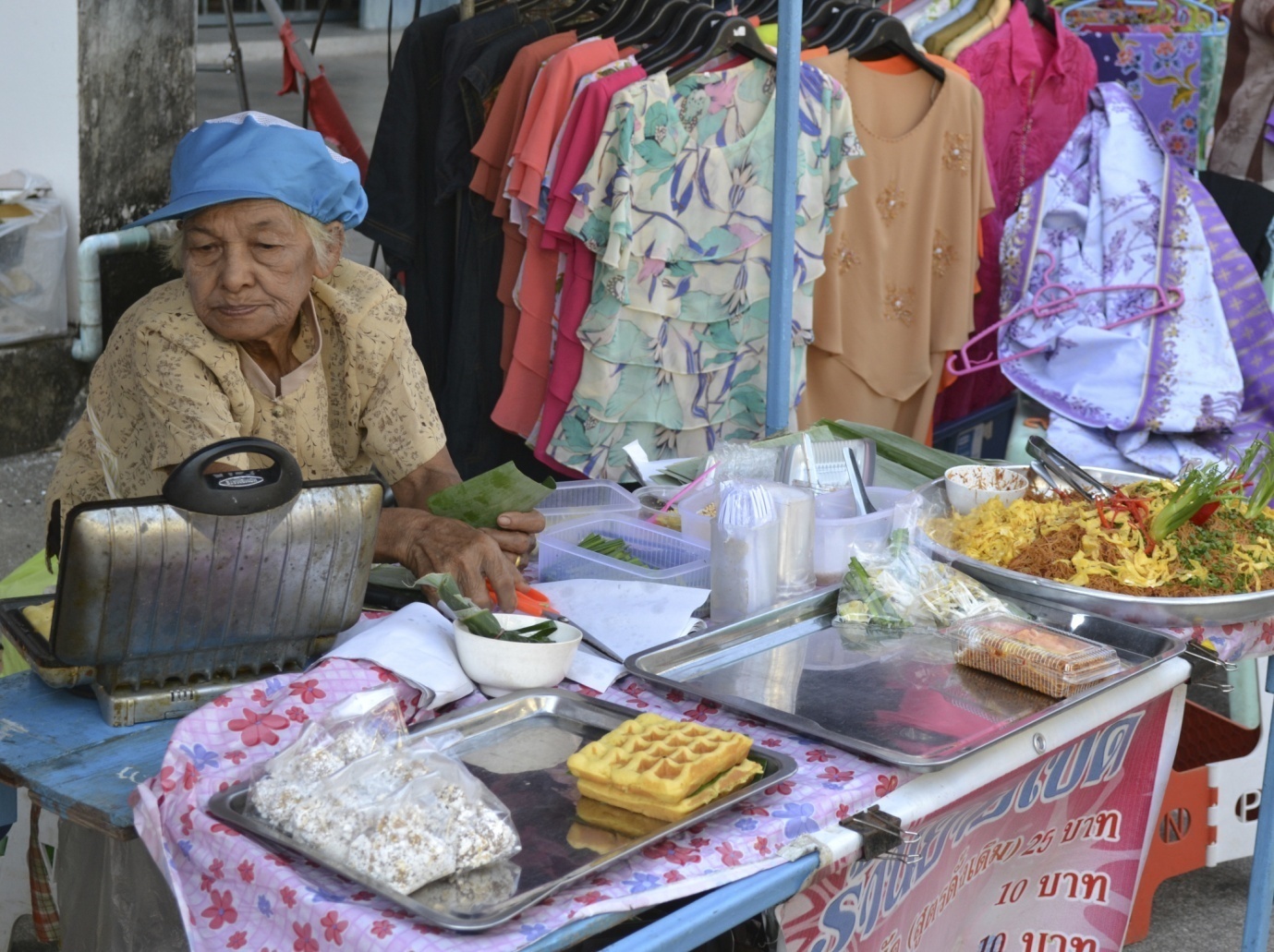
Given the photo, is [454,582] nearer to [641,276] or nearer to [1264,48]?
[641,276]

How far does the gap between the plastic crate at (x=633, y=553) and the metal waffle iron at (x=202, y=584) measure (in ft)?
1.52

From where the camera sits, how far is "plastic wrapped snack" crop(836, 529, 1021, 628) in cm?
204

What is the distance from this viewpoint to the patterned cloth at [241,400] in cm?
221

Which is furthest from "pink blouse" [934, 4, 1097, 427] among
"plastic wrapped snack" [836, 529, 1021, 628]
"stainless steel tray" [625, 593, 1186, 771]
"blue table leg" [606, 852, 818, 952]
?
"blue table leg" [606, 852, 818, 952]

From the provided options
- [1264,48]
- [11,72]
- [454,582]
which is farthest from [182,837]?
[1264,48]

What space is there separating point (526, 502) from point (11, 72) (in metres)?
3.14

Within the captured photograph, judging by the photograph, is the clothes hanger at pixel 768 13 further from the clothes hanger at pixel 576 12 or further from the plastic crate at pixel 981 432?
the plastic crate at pixel 981 432

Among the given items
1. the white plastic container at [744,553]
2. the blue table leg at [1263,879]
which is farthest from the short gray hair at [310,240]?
the blue table leg at [1263,879]

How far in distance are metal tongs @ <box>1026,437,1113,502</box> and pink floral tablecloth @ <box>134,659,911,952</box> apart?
0.96 m

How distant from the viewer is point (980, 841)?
2027 mm

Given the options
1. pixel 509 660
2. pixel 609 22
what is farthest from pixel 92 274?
pixel 509 660

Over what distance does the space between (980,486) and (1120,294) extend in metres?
1.84

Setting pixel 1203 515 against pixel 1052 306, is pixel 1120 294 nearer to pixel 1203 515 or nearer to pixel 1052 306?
pixel 1052 306

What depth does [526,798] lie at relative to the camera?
1.50 metres
